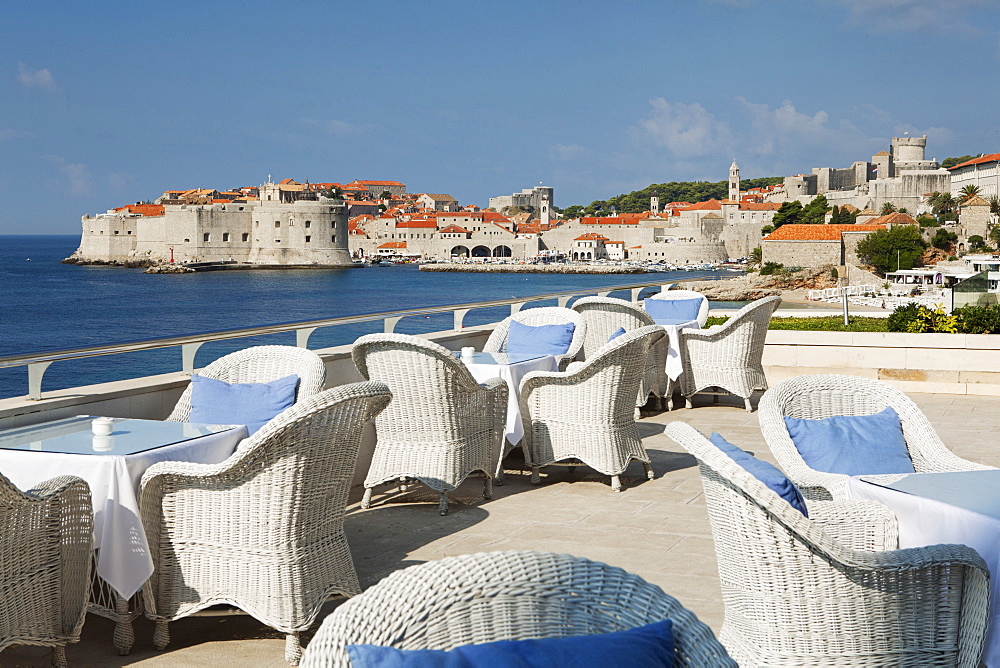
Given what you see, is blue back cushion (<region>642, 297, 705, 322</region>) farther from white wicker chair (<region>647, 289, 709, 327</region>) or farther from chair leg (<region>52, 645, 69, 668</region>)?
chair leg (<region>52, 645, 69, 668</region>)

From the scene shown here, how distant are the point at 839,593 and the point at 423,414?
2.19 metres

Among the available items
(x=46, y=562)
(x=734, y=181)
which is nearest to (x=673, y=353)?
(x=46, y=562)

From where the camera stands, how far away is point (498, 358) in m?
4.61

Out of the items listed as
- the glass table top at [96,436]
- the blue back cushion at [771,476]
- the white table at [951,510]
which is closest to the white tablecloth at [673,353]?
the white table at [951,510]

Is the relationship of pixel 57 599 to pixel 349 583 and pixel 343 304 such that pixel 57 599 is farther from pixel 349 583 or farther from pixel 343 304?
pixel 343 304

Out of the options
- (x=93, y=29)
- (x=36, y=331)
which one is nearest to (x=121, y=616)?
(x=36, y=331)

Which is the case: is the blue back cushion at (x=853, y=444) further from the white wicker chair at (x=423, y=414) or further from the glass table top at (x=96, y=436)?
the glass table top at (x=96, y=436)

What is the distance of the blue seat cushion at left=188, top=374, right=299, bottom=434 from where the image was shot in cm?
320

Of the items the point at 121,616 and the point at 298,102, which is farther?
the point at 298,102

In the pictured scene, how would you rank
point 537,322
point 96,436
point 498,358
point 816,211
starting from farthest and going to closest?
point 816,211 < point 537,322 < point 498,358 < point 96,436

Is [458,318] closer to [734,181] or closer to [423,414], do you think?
[423,414]

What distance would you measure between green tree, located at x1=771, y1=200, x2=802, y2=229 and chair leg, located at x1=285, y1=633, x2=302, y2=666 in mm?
73072

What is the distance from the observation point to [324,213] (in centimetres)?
6831

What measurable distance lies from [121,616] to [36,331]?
121 feet
